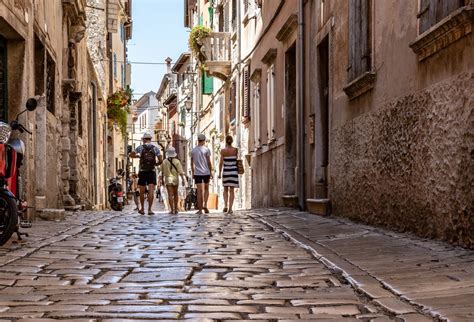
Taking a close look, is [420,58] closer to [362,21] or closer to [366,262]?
[366,262]

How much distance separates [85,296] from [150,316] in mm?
851

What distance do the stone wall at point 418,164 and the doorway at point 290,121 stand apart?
5.17 m

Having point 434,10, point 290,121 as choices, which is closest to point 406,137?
point 434,10

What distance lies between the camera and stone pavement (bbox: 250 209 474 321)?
460 cm

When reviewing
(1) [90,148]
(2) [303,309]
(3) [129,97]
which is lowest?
(2) [303,309]

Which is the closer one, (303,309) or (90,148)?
(303,309)

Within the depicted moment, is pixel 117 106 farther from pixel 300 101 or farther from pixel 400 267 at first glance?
pixel 400 267

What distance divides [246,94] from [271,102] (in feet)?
18.9

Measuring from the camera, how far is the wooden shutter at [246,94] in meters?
25.0

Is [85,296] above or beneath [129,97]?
beneath

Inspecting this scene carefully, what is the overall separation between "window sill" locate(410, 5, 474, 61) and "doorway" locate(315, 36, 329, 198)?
5.95m

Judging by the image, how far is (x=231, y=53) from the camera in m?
30.5

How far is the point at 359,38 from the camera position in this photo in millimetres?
11297

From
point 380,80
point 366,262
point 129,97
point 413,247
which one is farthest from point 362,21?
point 129,97
